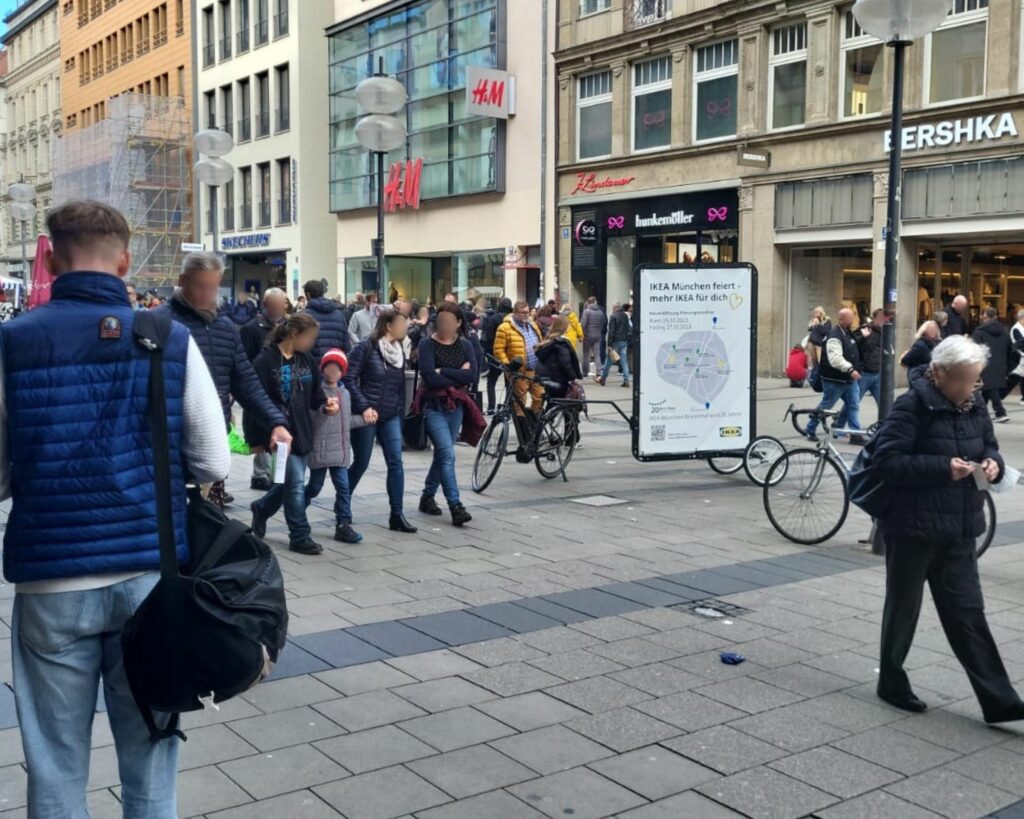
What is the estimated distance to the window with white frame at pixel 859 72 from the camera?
23125mm

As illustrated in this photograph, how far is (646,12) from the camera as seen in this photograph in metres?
27.6

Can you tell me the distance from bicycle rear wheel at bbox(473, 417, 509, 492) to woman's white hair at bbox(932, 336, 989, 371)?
6.01 metres

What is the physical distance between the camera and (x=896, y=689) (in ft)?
16.6

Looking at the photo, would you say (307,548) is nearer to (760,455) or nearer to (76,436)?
(760,455)

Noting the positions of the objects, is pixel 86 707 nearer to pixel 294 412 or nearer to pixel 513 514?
pixel 294 412

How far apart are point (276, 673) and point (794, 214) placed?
2093 centimetres

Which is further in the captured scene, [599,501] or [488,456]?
[488,456]

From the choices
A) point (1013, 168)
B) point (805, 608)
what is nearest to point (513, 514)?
point (805, 608)

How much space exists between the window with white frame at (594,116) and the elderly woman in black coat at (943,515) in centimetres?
2504

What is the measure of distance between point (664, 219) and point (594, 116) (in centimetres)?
391

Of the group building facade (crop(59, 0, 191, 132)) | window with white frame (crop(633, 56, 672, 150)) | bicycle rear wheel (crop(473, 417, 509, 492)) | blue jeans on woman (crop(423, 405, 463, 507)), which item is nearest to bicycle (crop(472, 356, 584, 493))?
bicycle rear wheel (crop(473, 417, 509, 492))

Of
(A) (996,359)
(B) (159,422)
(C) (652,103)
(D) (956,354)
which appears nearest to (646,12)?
(C) (652,103)

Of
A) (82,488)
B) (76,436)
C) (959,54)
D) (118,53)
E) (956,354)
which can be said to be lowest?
(82,488)

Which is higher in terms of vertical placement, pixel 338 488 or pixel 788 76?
pixel 788 76
